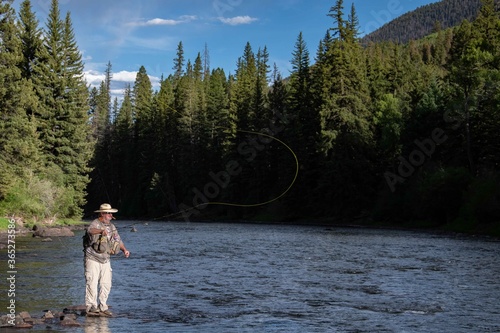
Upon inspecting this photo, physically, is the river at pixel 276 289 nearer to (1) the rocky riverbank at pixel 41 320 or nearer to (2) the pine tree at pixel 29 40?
(1) the rocky riverbank at pixel 41 320

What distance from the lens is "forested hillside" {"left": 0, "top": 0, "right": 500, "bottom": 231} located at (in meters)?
44.1

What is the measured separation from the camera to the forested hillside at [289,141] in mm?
44062

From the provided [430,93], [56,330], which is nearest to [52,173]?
[430,93]

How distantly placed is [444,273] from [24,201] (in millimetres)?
27688

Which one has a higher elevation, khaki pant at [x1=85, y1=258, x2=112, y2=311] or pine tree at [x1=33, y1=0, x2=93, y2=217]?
pine tree at [x1=33, y1=0, x2=93, y2=217]

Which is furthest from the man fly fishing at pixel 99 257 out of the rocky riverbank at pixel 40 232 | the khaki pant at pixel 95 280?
the rocky riverbank at pixel 40 232
